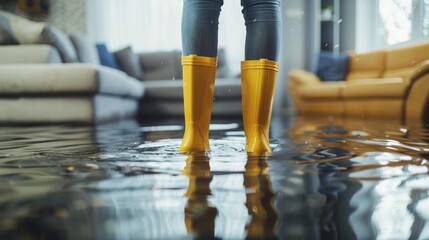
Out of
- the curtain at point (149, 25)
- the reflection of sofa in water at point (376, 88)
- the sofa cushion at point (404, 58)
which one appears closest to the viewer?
the reflection of sofa in water at point (376, 88)

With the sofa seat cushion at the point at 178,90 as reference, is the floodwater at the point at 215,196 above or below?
below

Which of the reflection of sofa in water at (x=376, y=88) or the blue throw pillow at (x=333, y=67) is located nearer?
the reflection of sofa in water at (x=376, y=88)

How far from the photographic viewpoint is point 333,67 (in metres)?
4.17

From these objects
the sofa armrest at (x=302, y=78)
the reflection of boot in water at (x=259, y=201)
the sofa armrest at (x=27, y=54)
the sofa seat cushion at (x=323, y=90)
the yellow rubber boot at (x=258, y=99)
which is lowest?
the reflection of boot in water at (x=259, y=201)

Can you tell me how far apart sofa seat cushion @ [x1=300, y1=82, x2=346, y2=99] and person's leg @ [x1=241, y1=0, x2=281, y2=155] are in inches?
105

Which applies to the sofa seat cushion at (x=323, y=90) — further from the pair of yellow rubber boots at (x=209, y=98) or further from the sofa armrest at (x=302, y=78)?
the pair of yellow rubber boots at (x=209, y=98)

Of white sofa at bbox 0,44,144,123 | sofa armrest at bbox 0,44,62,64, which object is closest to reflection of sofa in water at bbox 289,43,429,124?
white sofa at bbox 0,44,144,123

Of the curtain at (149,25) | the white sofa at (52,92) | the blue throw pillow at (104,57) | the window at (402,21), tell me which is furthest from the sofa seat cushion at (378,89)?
the blue throw pillow at (104,57)

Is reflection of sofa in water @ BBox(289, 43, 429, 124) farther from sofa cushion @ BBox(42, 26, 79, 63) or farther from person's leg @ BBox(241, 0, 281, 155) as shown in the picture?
sofa cushion @ BBox(42, 26, 79, 63)

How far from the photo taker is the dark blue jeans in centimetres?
100

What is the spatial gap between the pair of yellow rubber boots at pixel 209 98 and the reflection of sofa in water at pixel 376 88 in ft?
6.72

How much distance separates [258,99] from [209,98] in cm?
14

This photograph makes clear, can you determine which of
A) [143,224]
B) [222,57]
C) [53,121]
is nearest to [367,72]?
[222,57]

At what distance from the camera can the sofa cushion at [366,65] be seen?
3.93 meters
